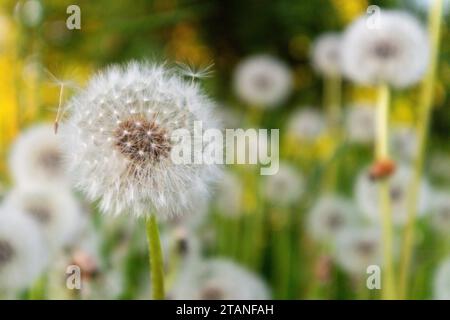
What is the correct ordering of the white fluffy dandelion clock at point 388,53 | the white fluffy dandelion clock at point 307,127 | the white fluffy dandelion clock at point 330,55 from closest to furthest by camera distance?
1. the white fluffy dandelion clock at point 388,53
2. the white fluffy dandelion clock at point 330,55
3. the white fluffy dandelion clock at point 307,127

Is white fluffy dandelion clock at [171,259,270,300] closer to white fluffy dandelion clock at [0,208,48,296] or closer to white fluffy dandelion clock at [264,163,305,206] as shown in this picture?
white fluffy dandelion clock at [0,208,48,296]

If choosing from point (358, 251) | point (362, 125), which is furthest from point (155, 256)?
point (362, 125)

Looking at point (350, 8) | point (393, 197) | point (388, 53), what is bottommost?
point (393, 197)

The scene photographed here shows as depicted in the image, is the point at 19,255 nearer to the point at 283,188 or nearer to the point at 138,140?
the point at 138,140

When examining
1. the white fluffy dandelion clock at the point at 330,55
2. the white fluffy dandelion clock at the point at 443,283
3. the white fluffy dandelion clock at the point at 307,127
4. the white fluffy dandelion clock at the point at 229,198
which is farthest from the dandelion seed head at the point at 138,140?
the white fluffy dandelion clock at the point at 307,127

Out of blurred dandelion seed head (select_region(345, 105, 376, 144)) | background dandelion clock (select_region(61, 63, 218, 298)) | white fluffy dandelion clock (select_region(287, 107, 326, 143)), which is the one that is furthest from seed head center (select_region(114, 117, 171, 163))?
white fluffy dandelion clock (select_region(287, 107, 326, 143))

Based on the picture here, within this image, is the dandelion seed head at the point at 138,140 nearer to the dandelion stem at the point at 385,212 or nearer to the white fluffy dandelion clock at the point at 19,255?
the white fluffy dandelion clock at the point at 19,255
